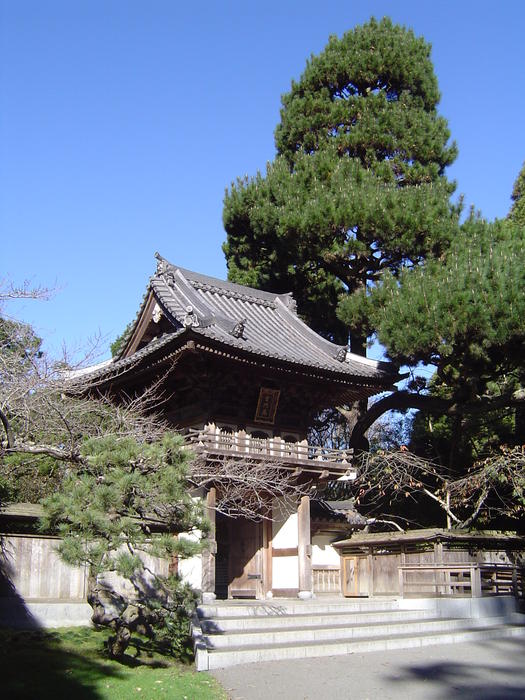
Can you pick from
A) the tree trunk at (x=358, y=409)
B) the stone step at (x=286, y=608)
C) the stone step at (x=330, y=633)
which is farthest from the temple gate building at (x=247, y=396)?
the tree trunk at (x=358, y=409)

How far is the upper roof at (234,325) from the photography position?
16.3 metres

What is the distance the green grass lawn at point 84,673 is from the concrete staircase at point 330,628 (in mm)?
822

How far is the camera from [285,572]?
18.1 metres

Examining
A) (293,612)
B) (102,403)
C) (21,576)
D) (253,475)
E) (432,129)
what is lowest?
(293,612)

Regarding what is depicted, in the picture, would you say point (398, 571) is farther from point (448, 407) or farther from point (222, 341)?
point (222, 341)

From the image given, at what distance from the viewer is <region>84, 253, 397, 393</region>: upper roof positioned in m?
16.3

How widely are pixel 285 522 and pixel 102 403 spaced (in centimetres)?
593

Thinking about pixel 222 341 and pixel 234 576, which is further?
pixel 234 576

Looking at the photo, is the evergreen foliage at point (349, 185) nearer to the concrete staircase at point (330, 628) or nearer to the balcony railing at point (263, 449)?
the balcony railing at point (263, 449)

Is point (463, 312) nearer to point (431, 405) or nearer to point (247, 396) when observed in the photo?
point (431, 405)

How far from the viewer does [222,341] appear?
611 inches

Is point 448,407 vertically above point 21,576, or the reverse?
point 448,407

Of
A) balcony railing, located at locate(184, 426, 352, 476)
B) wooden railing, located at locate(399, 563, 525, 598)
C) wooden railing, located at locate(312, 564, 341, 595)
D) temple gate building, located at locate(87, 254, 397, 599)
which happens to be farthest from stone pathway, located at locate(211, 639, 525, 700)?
wooden railing, located at locate(312, 564, 341, 595)

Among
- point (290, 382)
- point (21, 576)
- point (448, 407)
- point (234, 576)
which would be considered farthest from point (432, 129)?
point (21, 576)
